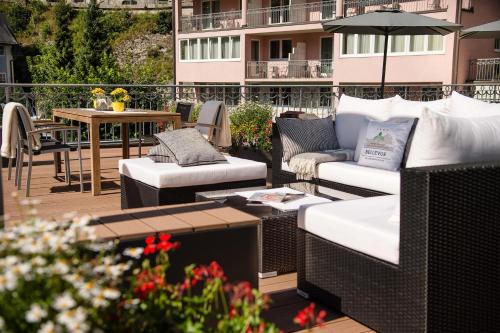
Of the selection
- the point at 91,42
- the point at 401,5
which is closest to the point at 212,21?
the point at 91,42

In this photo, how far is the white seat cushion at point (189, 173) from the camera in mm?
4574

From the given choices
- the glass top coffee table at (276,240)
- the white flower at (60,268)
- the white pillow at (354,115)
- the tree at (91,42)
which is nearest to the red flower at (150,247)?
the white flower at (60,268)

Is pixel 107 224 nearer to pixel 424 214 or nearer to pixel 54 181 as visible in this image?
pixel 424 214

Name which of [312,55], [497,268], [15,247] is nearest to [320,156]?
[497,268]

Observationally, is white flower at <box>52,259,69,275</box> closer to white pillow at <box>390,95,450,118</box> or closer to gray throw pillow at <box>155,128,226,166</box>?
gray throw pillow at <box>155,128,226,166</box>

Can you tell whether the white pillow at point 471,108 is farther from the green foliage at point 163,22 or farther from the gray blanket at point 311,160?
the green foliage at point 163,22

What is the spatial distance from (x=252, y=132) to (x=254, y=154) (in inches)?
12.7

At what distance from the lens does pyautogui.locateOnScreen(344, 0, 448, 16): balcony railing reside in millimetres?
21797

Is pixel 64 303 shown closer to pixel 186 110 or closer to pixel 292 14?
pixel 186 110

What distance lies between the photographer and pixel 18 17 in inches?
1715

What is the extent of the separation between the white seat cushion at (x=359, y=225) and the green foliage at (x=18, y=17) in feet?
147

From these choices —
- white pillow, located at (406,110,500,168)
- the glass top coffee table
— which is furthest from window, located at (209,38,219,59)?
white pillow, located at (406,110,500,168)

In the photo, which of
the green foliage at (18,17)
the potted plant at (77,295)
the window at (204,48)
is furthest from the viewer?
the green foliage at (18,17)

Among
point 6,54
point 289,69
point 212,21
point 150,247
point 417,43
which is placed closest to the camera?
point 150,247
